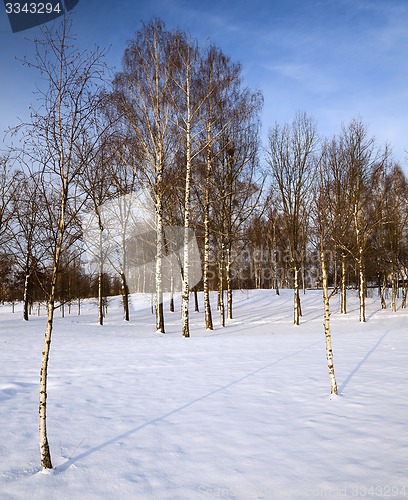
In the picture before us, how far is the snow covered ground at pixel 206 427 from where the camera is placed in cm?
290

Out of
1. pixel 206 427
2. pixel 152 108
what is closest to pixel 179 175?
pixel 152 108

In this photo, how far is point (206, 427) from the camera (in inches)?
161

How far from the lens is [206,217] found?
13.4 meters

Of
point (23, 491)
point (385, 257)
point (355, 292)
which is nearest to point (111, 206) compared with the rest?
point (23, 491)

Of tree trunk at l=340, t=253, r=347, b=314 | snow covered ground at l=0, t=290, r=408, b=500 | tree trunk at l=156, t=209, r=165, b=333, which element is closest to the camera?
snow covered ground at l=0, t=290, r=408, b=500

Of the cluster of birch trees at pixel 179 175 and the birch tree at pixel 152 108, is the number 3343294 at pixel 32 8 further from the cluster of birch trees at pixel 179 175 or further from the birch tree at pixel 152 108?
the birch tree at pixel 152 108

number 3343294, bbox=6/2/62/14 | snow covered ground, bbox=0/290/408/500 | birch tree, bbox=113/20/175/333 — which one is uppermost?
birch tree, bbox=113/20/175/333

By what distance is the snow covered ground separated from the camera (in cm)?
290

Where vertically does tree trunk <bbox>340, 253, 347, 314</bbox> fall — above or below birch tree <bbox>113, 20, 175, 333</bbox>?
below

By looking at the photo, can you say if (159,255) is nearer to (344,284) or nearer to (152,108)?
(152,108)

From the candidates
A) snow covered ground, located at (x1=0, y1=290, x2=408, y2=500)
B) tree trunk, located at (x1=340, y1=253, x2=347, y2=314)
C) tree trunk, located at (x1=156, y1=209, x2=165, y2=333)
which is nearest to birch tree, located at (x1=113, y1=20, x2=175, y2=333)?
tree trunk, located at (x1=156, y1=209, x2=165, y2=333)

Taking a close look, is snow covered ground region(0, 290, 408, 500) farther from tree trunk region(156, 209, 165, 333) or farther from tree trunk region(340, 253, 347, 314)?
tree trunk region(340, 253, 347, 314)

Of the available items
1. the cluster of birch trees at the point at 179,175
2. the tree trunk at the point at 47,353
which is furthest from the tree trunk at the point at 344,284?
the tree trunk at the point at 47,353

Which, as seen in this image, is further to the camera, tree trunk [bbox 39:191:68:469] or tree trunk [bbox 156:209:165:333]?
tree trunk [bbox 156:209:165:333]
